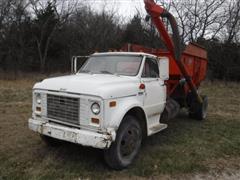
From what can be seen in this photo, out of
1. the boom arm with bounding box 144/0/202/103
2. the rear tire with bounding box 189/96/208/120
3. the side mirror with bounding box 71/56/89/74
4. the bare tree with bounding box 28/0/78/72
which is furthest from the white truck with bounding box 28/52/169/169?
the bare tree with bounding box 28/0/78/72

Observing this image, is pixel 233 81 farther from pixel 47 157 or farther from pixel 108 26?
pixel 47 157

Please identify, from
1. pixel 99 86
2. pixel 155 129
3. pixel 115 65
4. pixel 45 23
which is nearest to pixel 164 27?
pixel 115 65

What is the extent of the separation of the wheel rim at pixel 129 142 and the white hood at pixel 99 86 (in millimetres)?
738

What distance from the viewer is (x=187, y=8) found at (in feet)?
95.0

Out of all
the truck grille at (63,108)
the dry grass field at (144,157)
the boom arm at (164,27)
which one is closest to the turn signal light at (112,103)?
the truck grille at (63,108)

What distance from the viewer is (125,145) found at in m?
5.08

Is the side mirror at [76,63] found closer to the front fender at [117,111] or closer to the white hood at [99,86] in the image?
the white hood at [99,86]

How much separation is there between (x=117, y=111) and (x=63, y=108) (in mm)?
1012

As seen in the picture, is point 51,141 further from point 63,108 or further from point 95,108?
A: point 95,108

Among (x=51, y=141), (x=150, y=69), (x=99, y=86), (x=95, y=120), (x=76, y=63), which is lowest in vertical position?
(x=51, y=141)

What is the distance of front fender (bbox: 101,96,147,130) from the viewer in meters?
4.50

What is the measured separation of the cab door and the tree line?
2016 centimetres

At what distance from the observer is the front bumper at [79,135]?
438 cm

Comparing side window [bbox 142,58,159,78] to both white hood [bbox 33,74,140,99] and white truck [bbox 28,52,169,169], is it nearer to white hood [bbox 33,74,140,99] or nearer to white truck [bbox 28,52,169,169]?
white truck [bbox 28,52,169,169]
